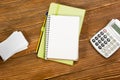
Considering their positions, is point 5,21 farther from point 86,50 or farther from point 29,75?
point 86,50

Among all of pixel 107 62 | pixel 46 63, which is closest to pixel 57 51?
pixel 46 63

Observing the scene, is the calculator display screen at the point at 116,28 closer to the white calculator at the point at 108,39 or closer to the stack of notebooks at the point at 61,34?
the white calculator at the point at 108,39

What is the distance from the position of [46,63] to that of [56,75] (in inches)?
2.5

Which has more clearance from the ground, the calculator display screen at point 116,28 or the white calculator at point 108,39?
the calculator display screen at point 116,28

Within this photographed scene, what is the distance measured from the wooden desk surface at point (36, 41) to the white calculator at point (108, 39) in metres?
0.02

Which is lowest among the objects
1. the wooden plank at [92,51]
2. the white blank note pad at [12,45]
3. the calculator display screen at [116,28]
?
the white blank note pad at [12,45]

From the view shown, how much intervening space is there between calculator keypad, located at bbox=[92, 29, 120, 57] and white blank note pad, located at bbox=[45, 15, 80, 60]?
0.09 metres

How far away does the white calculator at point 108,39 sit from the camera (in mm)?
1052

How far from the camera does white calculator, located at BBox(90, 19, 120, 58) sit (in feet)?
3.45

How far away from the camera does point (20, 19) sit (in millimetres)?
1117

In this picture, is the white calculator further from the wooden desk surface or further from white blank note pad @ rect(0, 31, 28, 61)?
white blank note pad @ rect(0, 31, 28, 61)

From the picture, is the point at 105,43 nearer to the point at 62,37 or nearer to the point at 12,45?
the point at 62,37

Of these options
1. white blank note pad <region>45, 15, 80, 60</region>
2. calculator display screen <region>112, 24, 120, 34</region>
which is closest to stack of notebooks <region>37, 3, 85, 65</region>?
white blank note pad <region>45, 15, 80, 60</region>

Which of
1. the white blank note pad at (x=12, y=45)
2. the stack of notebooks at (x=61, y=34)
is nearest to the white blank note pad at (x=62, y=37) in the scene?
the stack of notebooks at (x=61, y=34)
